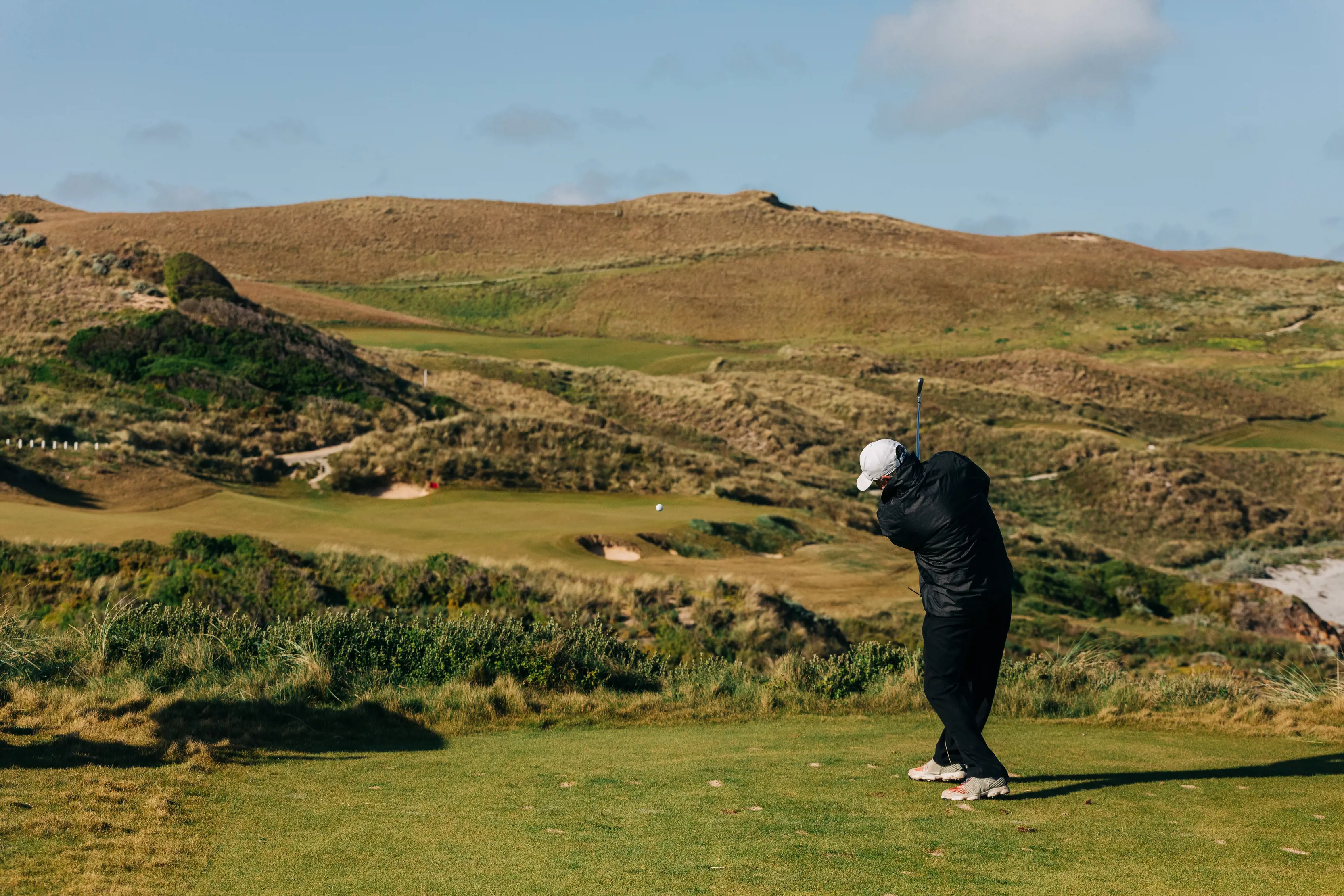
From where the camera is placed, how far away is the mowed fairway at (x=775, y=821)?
5.53 metres

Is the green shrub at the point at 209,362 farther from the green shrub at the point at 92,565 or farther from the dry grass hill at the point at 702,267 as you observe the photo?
the dry grass hill at the point at 702,267

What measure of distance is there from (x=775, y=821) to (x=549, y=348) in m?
69.8

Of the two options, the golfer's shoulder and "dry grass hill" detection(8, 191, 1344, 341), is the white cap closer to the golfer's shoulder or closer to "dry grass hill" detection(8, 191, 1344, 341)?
the golfer's shoulder

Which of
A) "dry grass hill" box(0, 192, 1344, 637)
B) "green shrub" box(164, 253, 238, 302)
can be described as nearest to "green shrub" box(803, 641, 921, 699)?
"dry grass hill" box(0, 192, 1344, 637)

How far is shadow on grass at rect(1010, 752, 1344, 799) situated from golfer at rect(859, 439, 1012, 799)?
0.40m

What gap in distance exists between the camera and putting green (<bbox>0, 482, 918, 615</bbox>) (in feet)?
65.8

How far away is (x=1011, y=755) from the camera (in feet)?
28.7

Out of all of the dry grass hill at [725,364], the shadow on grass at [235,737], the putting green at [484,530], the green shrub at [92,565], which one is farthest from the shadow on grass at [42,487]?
the shadow on grass at [235,737]

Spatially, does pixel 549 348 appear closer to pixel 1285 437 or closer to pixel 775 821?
pixel 1285 437

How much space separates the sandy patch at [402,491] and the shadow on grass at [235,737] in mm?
18883

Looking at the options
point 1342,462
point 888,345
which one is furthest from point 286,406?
point 888,345

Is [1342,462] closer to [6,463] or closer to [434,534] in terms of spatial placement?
[434,534]

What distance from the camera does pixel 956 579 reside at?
7.30 m

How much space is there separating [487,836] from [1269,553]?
40063 millimetres
